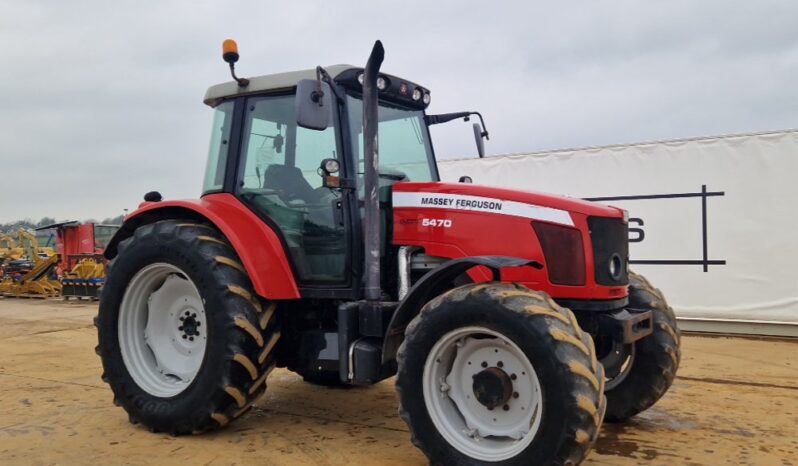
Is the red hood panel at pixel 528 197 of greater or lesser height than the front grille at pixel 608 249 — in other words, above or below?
above

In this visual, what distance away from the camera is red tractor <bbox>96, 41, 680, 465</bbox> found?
3.37 m

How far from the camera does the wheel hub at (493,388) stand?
3402mm

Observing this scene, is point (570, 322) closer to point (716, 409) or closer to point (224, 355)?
point (224, 355)

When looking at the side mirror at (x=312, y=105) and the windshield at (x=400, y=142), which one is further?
the windshield at (x=400, y=142)

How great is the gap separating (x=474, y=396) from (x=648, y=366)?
153 centimetres

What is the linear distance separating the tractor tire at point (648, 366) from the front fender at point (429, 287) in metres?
1.33

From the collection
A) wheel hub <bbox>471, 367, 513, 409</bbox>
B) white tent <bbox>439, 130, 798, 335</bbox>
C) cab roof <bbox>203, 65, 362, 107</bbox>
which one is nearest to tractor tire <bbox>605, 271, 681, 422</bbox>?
wheel hub <bbox>471, 367, 513, 409</bbox>

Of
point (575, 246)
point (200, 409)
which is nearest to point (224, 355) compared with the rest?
point (200, 409)

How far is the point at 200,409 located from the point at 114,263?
1320 mm

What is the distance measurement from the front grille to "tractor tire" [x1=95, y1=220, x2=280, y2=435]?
6.79ft

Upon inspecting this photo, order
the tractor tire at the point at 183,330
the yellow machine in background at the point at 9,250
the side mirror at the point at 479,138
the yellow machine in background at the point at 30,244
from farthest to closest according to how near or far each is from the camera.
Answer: the yellow machine in background at the point at 9,250 < the yellow machine in background at the point at 30,244 < the side mirror at the point at 479,138 < the tractor tire at the point at 183,330

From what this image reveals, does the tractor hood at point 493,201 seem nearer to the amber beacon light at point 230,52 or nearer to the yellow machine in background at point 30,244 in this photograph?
the amber beacon light at point 230,52

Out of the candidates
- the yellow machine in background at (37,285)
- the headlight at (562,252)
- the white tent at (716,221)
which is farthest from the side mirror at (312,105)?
the yellow machine in background at (37,285)

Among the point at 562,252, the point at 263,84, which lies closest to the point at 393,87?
the point at 263,84
